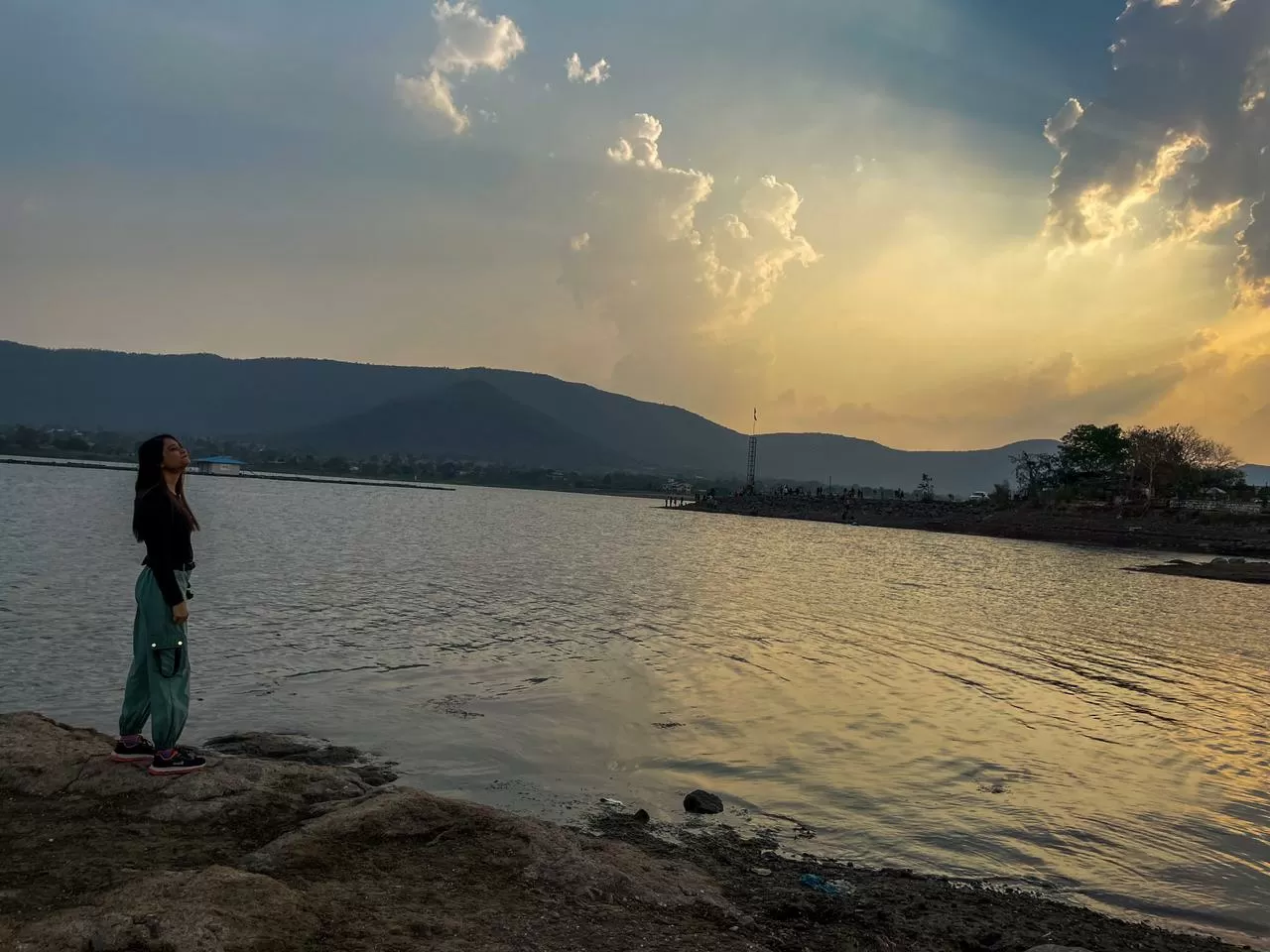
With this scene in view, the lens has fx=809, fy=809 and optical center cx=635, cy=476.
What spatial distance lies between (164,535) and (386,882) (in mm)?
3785

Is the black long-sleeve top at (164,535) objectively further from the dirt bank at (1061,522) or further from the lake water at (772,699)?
the dirt bank at (1061,522)

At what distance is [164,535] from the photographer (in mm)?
7406

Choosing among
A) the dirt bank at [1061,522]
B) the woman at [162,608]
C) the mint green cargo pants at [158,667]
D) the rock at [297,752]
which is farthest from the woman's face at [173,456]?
the dirt bank at [1061,522]

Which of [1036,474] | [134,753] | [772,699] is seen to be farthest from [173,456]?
[1036,474]

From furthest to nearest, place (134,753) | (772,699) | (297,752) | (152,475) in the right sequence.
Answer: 1. (772,699)
2. (297,752)
3. (134,753)
4. (152,475)

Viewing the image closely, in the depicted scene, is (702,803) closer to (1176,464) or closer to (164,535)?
(164,535)

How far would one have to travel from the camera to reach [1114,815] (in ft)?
34.4

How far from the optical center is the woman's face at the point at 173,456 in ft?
24.7

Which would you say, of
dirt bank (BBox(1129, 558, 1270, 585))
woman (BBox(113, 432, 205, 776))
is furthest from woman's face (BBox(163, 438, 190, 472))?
dirt bank (BBox(1129, 558, 1270, 585))

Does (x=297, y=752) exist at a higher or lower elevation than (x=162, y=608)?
lower

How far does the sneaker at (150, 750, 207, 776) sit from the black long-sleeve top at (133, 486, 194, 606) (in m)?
1.52

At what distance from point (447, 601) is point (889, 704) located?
48.5 ft

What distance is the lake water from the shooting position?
9.77m

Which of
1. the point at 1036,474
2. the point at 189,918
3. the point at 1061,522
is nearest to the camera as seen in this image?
the point at 189,918
